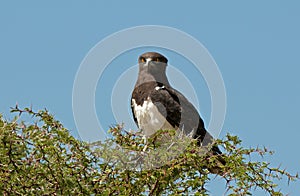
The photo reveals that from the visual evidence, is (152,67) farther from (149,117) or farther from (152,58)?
(149,117)

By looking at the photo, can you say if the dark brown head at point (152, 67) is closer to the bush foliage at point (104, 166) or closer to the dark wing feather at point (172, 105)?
the dark wing feather at point (172, 105)

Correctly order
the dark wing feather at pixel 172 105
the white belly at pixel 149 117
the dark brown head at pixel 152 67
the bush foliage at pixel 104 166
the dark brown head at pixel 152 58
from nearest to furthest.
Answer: the bush foliage at pixel 104 166 → the white belly at pixel 149 117 → the dark wing feather at pixel 172 105 → the dark brown head at pixel 152 67 → the dark brown head at pixel 152 58

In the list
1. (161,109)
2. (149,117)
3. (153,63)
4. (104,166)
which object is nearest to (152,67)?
(153,63)

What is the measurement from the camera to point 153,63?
10148 mm

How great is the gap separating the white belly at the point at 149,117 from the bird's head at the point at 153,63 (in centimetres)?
98

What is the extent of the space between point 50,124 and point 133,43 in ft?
7.94

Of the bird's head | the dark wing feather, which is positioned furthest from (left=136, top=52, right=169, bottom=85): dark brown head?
the dark wing feather

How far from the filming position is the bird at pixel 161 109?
29.4 ft

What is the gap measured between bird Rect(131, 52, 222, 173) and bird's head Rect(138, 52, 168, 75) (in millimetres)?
210

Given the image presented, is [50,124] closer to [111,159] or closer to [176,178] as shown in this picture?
[111,159]

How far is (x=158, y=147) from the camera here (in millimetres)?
5645

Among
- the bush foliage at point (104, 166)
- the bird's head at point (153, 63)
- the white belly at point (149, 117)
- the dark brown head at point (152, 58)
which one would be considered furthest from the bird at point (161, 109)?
the bush foliage at point (104, 166)

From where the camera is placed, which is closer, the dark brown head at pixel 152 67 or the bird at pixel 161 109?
the bird at pixel 161 109

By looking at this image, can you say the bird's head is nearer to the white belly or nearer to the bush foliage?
the white belly
